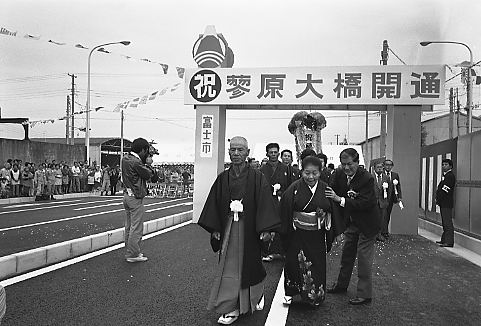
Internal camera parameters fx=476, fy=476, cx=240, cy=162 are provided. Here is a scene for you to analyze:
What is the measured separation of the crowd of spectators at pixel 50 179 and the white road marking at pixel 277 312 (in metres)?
15.8

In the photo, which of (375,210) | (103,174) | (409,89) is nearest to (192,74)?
(409,89)

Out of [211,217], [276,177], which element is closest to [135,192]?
[276,177]

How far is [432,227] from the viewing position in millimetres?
12492

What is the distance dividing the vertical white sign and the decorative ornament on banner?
144 cm

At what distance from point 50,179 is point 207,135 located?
407 inches

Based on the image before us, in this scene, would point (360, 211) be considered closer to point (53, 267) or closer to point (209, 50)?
point (53, 267)

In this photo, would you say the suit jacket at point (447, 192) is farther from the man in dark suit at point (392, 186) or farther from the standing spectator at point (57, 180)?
the standing spectator at point (57, 180)

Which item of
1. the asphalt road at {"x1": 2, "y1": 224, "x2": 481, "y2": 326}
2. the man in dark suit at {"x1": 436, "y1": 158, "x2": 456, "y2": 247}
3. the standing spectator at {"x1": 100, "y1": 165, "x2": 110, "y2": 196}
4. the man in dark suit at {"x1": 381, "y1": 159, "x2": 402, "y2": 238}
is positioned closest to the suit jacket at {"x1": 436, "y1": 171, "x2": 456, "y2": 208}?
the man in dark suit at {"x1": 436, "y1": 158, "x2": 456, "y2": 247}

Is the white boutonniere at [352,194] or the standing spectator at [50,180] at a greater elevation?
the white boutonniere at [352,194]

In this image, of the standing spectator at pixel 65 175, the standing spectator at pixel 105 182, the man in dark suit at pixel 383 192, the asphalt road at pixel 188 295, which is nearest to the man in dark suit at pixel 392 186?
the man in dark suit at pixel 383 192

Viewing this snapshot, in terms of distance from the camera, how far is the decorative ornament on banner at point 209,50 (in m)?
13.0

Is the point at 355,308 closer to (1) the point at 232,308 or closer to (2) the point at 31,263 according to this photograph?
(1) the point at 232,308

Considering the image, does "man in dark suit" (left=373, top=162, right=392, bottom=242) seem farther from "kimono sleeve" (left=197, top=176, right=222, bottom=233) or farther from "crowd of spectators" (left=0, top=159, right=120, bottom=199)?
"crowd of spectators" (left=0, top=159, right=120, bottom=199)

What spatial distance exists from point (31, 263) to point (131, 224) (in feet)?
5.07
